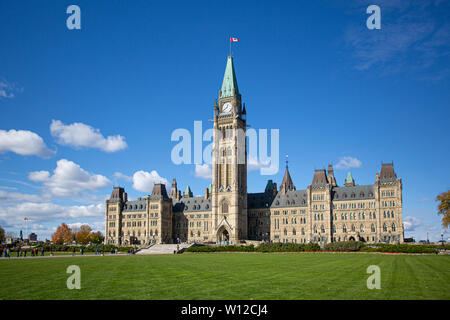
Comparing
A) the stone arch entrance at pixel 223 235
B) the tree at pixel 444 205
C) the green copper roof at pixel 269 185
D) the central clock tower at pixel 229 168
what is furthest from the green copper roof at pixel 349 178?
the tree at pixel 444 205

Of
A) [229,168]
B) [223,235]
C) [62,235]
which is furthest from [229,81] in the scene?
[62,235]

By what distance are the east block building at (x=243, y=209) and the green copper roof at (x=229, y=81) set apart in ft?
0.99

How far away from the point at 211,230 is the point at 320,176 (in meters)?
36.8

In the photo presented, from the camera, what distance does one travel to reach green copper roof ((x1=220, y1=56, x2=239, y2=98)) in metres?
128

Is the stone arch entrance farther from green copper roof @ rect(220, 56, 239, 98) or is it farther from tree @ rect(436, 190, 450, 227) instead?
tree @ rect(436, 190, 450, 227)

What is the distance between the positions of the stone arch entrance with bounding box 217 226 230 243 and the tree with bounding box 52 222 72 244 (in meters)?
67.0

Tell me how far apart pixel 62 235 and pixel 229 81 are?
8714cm

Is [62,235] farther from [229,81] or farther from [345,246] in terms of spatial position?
[345,246]

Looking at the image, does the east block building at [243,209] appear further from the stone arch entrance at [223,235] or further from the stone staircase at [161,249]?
the stone staircase at [161,249]

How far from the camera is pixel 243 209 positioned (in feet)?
408

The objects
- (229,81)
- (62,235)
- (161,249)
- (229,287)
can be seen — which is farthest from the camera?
(62,235)
